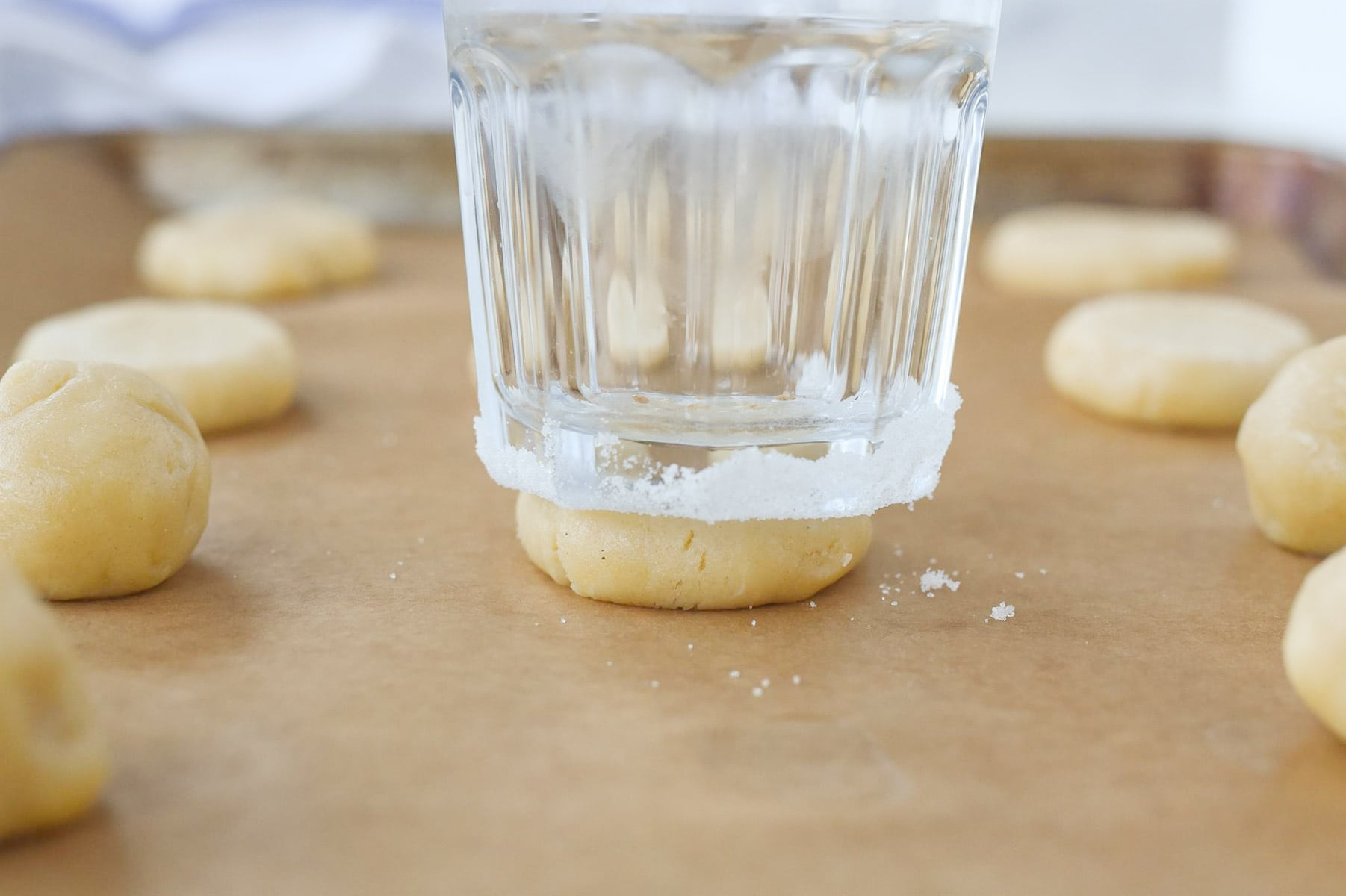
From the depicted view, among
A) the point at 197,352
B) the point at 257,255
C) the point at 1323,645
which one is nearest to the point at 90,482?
the point at 197,352

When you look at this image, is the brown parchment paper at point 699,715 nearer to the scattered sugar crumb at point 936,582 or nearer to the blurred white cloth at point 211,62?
the scattered sugar crumb at point 936,582

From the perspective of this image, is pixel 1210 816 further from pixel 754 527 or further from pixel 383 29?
pixel 383 29

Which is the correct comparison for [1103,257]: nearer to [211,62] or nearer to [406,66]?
[406,66]

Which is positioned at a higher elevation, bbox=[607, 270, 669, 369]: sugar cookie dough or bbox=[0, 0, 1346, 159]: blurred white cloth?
bbox=[607, 270, 669, 369]: sugar cookie dough

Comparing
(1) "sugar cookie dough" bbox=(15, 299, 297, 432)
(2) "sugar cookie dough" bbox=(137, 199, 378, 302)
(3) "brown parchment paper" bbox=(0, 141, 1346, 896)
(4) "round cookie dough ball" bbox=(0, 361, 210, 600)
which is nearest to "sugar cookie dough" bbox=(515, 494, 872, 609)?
(3) "brown parchment paper" bbox=(0, 141, 1346, 896)

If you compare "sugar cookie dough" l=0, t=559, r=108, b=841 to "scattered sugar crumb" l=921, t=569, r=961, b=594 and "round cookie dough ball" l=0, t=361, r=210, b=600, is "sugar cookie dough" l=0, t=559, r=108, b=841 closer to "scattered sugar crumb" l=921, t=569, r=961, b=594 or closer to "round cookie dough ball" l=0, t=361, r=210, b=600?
"round cookie dough ball" l=0, t=361, r=210, b=600

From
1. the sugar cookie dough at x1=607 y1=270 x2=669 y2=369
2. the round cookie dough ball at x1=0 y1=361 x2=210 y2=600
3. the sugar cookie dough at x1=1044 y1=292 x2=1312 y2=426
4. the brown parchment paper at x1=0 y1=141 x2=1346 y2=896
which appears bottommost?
the sugar cookie dough at x1=1044 y1=292 x2=1312 y2=426
